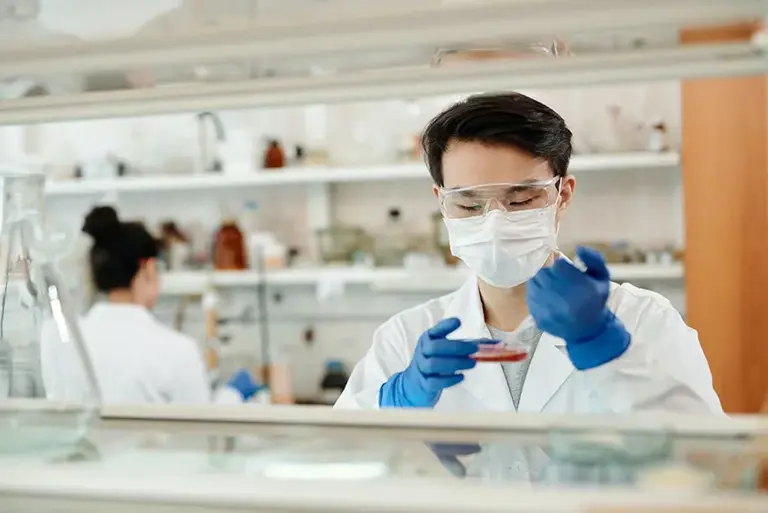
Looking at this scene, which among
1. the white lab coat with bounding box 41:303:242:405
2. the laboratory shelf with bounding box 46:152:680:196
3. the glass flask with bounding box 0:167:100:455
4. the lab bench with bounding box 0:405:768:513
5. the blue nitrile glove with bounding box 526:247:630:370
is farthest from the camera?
the laboratory shelf with bounding box 46:152:680:196

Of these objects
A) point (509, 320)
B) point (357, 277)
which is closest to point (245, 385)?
point (357, 277)

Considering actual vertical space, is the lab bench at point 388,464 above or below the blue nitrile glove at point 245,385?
above

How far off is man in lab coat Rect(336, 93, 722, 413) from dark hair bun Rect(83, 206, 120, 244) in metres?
1.22

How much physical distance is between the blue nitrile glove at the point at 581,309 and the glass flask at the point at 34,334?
457 mm

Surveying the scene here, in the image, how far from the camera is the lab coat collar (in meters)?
1.02

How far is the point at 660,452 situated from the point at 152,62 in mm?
480

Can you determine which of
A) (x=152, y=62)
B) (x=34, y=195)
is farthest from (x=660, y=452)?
(x=34, y=195)

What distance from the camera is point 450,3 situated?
1.71ft

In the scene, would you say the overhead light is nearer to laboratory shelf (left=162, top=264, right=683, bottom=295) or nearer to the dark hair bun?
the dark hair bun

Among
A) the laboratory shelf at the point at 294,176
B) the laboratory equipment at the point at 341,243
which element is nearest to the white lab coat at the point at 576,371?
the laboratory shelf at the point at 294,176

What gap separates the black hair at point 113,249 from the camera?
213cm

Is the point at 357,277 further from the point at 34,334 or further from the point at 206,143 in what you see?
the point at 34,334

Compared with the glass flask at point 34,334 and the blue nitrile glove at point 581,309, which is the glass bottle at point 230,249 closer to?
the glass flask at point 34,334

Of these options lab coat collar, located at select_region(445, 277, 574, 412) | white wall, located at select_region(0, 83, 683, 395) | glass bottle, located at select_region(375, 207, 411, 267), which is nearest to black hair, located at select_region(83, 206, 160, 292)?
white wall, located at select_region(0, 83, 683, 395)
